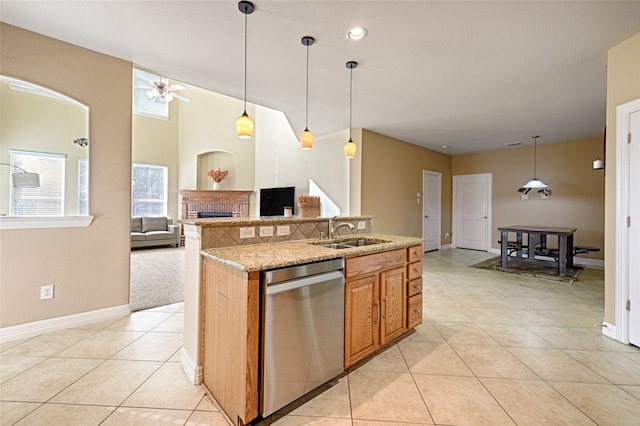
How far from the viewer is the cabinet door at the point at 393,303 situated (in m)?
2.20

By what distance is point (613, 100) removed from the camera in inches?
98.5

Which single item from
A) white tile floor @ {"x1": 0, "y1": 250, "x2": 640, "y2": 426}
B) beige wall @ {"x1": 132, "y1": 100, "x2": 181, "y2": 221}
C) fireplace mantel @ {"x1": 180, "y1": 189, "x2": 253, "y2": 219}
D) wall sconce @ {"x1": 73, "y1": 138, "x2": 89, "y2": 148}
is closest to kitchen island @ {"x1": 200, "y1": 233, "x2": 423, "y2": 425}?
white tile floor @ {"x1": 0, "y1": 250, "x2": 640, "y2": 426}

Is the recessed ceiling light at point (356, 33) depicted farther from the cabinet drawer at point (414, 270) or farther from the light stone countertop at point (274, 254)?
the cabinet drawer at point (414, 270)

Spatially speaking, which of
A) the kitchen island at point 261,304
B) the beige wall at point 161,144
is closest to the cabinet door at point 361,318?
the kitchen island at point 261,304

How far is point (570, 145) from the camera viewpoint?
598cm

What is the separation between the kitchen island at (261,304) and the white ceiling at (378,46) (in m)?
1.72

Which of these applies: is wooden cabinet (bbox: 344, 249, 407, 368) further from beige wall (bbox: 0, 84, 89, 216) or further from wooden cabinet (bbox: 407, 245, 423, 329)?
beige wall (bbox: 0, 84, 89, 216)

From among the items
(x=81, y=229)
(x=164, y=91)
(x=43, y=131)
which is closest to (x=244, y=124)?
(x=81, y=229)

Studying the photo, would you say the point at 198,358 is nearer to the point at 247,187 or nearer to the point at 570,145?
the point at 247,187

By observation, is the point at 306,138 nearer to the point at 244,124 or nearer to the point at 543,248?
the point at 244,124

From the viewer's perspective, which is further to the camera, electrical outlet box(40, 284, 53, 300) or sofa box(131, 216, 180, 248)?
sofa box(131, 216, 180, 248)

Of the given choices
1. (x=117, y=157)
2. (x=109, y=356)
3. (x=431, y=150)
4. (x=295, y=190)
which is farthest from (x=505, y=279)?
(x=117, y=157)

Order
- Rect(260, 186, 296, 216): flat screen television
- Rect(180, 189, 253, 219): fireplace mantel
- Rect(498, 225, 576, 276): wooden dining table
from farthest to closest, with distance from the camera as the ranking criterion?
Rect(180, 189, 253, 219): fireplace mantel, Rect(260, 186, 296, 216): flat screen television, Rect(498, 225, 576, 276): wooden dining table

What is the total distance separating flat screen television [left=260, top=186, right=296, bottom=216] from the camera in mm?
6582
